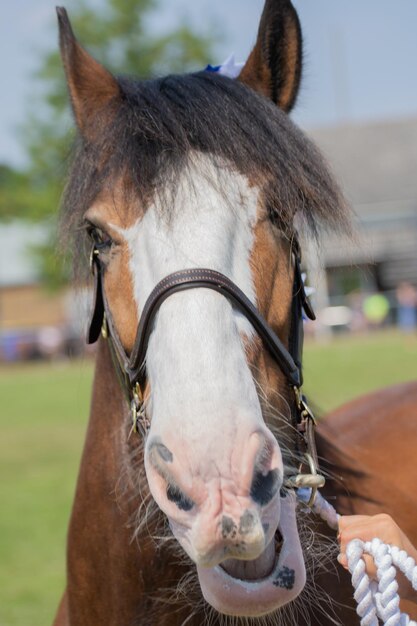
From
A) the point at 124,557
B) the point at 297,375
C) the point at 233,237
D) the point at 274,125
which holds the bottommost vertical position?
the point at 124,557

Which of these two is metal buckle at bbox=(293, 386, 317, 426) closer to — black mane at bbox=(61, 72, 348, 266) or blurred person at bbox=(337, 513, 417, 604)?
blurred person at bbox=(337, 513, 417, 604)

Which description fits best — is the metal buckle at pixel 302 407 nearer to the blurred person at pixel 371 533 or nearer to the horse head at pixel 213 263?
the horse head at pixel 213 263

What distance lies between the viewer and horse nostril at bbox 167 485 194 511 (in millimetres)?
2148

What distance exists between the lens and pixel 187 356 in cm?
227

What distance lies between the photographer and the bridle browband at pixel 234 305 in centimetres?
243

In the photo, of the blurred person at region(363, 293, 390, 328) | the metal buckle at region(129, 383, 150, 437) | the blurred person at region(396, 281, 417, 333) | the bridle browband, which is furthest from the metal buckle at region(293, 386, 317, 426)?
the blurred person at region(363, 293, 390, 328)

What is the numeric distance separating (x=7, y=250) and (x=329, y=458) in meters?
59.1

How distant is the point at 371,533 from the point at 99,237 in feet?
4.11

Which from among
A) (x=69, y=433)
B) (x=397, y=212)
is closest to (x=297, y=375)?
(x=69, y=433)

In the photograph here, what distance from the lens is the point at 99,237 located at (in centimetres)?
281

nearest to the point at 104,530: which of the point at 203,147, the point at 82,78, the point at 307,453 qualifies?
the point at 307,453

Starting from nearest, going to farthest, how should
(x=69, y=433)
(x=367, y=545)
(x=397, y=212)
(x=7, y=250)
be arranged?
1. (x=367, y=545)
2. (x=69, y=433)
3. (x=397, y=212)
4. (x=7, y=250)

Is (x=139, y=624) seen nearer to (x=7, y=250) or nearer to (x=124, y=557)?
(x=124, y=557)

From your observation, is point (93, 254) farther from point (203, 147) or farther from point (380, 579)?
point (380, 579)
